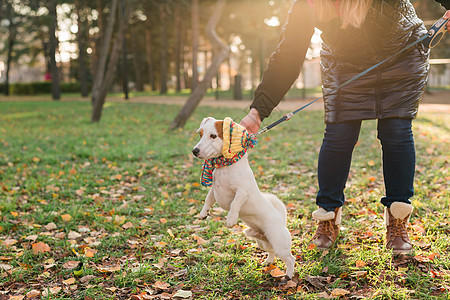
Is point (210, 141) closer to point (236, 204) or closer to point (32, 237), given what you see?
point (236, 204)

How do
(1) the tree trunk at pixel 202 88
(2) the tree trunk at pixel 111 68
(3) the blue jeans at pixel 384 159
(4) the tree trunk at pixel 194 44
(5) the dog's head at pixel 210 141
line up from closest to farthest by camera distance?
(5) the dog's head at pixel 210 141, (3) the blue jeans at pixel 384 159, (1) the tree trunk at pixel 202 88, (2) the tree trunk at pixel 111 68, (4) the tree trunk at pixel 194 44

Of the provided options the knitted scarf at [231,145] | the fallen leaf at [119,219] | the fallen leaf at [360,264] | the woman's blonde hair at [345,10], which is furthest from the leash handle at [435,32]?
the fallen leaf at [119,219]

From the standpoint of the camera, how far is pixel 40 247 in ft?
9.95

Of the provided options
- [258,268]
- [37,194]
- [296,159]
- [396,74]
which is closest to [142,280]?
[258,268]

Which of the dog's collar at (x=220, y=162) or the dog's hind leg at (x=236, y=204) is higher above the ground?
the dog's collar at (x=220, y=162)

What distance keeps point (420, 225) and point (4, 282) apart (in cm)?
286

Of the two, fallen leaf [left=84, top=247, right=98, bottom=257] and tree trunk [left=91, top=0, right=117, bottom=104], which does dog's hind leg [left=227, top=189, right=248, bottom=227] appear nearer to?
fallen leaf [left=84, top=247, right=98, bottom=257]

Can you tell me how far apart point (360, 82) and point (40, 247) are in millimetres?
2424

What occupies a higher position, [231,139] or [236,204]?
[231,139]

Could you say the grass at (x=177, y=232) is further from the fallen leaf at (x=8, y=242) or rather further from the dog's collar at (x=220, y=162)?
the dog's collar at (x=220, y=162)

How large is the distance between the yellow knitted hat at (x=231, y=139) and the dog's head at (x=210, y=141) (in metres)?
0.03

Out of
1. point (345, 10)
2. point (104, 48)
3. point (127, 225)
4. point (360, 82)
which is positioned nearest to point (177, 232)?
point (127, 225)

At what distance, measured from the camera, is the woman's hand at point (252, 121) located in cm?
244

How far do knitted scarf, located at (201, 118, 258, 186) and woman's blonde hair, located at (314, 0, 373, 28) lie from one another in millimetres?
886
